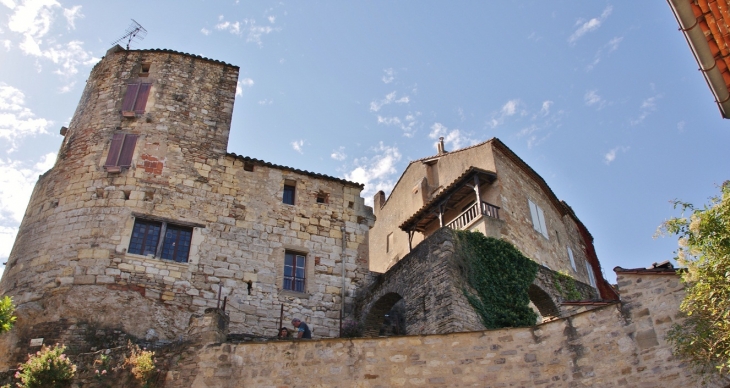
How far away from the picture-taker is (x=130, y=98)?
20328mm

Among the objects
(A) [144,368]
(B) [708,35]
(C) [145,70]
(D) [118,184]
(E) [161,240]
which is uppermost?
(C) [145,70]

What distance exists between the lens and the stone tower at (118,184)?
16.1 metres

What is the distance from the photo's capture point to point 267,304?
1750cm

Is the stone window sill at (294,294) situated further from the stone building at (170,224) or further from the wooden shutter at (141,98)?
the wooden shutter at (141,98)

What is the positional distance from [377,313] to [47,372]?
9001 millimetres

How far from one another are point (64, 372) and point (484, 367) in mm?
8290

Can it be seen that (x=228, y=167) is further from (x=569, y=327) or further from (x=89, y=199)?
(x=569, y=327)

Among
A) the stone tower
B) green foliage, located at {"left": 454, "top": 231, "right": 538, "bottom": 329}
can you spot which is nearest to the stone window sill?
the stone tower

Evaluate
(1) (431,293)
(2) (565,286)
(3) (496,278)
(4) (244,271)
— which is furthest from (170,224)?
(2) (565,286)

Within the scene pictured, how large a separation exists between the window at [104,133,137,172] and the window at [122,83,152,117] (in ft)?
3.07

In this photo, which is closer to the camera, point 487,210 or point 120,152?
point 120,152

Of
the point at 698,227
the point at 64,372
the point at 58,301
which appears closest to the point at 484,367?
the point at 698,227

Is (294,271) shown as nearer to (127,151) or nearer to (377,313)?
(377,313)

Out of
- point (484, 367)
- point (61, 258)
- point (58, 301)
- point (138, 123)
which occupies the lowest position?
point (484, 367)
